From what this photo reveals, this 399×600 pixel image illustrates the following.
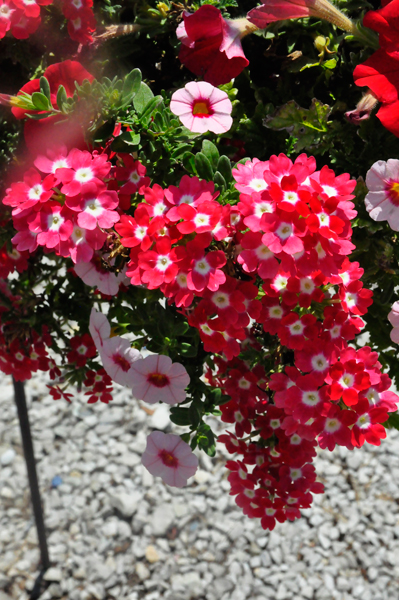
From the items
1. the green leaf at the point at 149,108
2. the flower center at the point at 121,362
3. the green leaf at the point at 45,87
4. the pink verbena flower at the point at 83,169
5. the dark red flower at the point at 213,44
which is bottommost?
the flower center at the point at 121,362

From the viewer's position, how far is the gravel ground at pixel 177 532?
1.82m

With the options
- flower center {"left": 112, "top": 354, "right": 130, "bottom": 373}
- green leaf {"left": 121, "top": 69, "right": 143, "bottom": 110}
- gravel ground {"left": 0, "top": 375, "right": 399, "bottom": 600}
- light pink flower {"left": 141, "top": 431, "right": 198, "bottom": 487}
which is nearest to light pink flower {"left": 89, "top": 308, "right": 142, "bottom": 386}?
flower center {"left": 112, "top": 354, "right": 130, "bottom": 373}

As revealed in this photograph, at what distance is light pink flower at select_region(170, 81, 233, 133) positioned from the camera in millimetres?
761

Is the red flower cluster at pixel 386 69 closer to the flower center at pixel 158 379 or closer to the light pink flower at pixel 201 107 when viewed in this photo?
the light pink flower at pixel 201 107

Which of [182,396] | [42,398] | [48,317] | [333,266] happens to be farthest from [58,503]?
[333,266]

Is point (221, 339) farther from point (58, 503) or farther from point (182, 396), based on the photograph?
point (58, 503)

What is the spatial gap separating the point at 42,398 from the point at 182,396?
177 cm

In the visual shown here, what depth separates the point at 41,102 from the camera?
2.39 ft

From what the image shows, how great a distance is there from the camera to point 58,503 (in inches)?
80.0

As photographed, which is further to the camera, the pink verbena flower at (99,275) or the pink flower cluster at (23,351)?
the pink flower cluster at (23,351)

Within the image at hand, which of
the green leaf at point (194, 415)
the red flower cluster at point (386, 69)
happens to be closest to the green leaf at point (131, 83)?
the red flower cluster at point (386, 69)

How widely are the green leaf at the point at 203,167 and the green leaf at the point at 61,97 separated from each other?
18 cm

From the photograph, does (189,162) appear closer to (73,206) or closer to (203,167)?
(203,167)

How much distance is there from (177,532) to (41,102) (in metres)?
1.60
